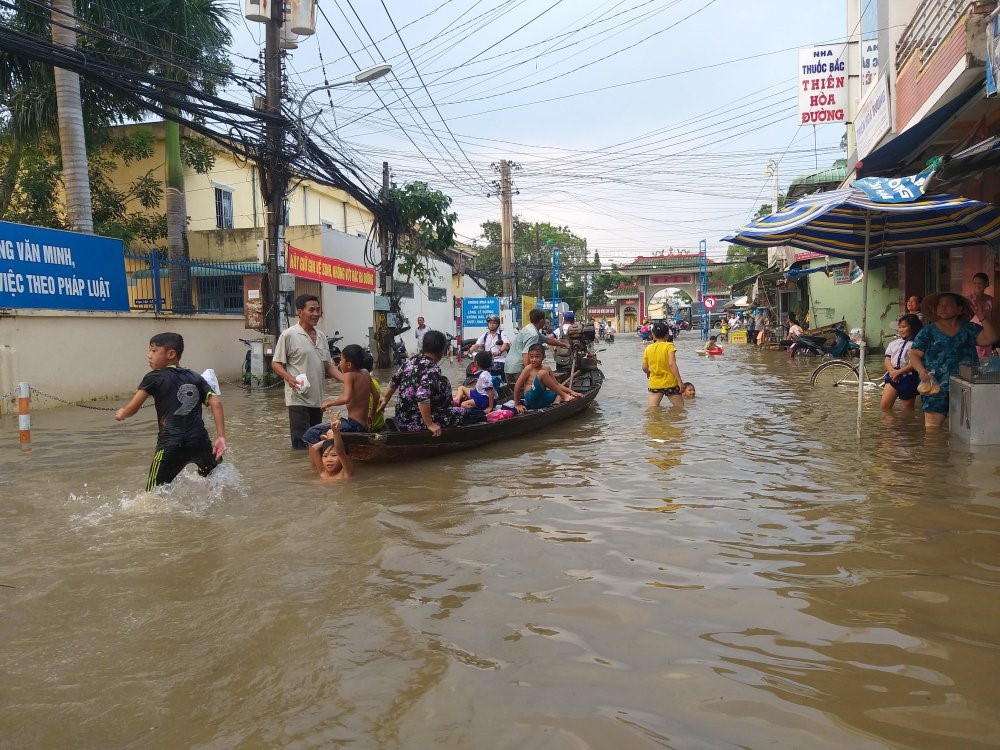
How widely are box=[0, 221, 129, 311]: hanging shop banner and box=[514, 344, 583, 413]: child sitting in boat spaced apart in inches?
330

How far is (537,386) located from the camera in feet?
31.0

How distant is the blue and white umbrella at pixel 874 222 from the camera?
287 inches

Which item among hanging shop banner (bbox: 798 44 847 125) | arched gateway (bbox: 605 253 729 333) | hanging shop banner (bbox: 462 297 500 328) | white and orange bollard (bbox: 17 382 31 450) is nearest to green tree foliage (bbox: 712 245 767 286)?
arched gateway (bbox: 605 253 729 333)

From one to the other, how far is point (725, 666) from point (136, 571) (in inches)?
136

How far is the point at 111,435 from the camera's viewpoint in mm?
9555

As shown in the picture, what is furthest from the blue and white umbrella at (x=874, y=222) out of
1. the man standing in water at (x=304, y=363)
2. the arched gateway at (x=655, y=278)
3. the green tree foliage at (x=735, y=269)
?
the green tree foliage at (x=735, y=269)

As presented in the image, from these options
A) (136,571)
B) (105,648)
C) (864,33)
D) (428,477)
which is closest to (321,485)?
(428,477)

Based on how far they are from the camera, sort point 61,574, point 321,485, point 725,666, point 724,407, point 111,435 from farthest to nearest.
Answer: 1. point 724,407
2. point 111,435
3. point 321,485
4. point 61,574
5. point 725,666

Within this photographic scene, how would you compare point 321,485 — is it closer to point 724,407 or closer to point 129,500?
point 129,500

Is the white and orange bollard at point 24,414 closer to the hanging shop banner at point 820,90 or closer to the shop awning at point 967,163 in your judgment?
the shop awning at point 967,163

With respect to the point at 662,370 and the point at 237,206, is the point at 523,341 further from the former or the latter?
the point at 237,206

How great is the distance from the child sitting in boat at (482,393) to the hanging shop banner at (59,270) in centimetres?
778

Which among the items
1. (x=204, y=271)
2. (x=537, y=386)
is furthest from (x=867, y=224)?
(x=204, y=271)

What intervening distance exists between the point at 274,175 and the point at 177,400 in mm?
10239
